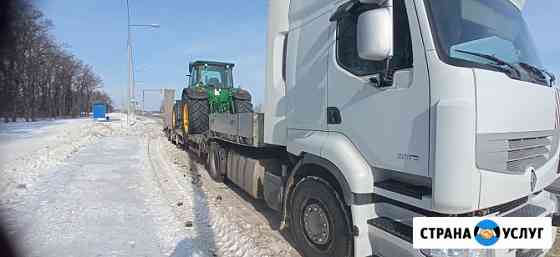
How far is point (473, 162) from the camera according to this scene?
218 cm

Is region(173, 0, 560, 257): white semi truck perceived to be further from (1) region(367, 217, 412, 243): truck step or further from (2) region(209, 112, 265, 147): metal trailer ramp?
(2) region(209, 112, 265, 147): metal trailer ramp

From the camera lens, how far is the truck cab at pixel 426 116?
2.20 metres

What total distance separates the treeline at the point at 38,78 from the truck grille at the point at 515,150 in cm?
1559

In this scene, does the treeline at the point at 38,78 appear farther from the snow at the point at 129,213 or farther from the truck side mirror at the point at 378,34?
the truck side mirror at the point at 378,34

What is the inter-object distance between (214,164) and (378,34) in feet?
19.5

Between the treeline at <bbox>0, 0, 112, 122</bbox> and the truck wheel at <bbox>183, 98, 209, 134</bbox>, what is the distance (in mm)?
7857

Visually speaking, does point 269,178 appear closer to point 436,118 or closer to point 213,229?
point 213,229

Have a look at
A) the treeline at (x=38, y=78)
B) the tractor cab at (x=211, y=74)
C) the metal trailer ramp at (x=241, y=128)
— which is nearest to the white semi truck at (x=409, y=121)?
the metal trailer ramp at (x=241, y=128)

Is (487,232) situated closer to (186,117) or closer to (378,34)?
(378,34)

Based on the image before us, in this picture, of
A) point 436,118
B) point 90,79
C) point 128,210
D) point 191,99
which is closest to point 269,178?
point 128,210

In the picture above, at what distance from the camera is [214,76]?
1191cm

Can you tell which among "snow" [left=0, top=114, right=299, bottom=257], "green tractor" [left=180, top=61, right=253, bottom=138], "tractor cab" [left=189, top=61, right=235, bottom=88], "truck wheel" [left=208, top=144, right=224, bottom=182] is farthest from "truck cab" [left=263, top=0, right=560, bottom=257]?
"tractor cab" [left=189, top=61, right=235, bottom=88]

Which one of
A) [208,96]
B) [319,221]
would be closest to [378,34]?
[319,221]

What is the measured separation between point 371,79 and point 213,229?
300cm
